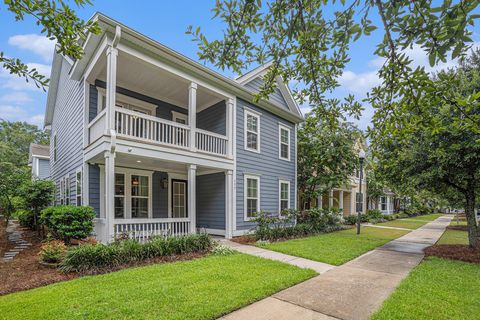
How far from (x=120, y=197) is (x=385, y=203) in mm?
30289

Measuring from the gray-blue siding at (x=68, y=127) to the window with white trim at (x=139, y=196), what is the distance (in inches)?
75.8

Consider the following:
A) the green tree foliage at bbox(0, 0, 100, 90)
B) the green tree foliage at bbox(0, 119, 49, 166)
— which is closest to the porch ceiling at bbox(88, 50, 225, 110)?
the green tree foliage at bbox(0, 0, 100, 90)

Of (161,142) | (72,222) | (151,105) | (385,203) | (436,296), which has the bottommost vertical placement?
(385,203)

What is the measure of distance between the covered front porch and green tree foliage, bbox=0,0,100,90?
4.40 m

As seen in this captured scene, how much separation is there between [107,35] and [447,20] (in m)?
7.50

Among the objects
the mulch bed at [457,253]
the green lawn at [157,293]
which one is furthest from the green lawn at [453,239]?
the green lawn at [157,293]

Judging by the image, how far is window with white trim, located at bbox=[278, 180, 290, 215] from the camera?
13.5 m

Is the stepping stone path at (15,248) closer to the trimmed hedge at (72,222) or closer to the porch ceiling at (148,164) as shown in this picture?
the trimmed hedge at (72,222)

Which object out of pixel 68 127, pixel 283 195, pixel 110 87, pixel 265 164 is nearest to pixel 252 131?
pixel 265 164

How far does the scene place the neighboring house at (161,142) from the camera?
7.69 m

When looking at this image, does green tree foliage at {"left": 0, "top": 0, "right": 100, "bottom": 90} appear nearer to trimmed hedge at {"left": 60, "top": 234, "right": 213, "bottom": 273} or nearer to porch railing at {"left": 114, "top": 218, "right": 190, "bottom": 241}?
trimmed hedge at {"left": 60, "top": 234, "right": 213, "bottom": 273}

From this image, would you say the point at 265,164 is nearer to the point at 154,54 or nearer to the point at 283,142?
the point at 283,142

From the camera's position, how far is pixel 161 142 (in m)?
8.31

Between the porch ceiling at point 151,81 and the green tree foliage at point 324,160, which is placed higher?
the porch ceiling at point 151,81
